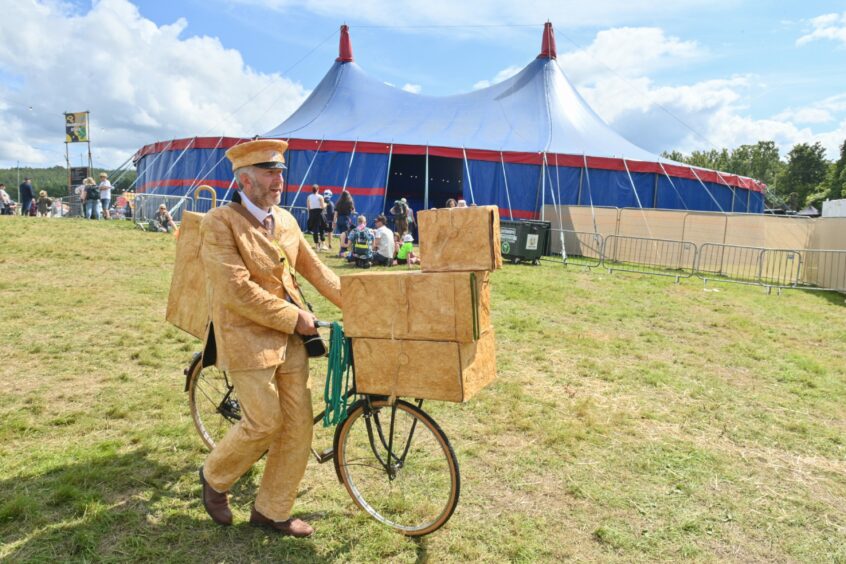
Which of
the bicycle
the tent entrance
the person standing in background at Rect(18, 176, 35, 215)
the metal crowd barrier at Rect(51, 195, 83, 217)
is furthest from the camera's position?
the tent entrance

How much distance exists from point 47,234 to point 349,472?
13543mm

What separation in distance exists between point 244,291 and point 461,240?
1.09 meters

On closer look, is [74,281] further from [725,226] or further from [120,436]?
[725,226]

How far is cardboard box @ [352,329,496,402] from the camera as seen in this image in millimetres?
2750

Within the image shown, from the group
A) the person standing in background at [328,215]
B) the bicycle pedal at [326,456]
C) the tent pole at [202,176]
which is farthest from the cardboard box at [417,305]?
the tent pole at [202,176]

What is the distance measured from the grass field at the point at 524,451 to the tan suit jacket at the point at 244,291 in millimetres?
1045

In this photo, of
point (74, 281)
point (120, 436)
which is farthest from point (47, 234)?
point (120, 436)

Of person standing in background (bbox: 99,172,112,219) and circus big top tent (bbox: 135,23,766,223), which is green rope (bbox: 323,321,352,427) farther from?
person standing in background (bbox: 99,172,112,219)

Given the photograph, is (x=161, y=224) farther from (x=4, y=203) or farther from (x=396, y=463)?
(x=396, y=463)

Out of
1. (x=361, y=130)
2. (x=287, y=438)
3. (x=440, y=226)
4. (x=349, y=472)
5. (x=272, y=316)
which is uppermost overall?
(x=361, y=130)

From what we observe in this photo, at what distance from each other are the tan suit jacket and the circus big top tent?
1646 centimetres

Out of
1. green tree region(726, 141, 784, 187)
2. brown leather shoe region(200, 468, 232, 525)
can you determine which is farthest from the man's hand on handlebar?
green tree region(726, 141, 784, 187)

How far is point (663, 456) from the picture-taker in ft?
13.8

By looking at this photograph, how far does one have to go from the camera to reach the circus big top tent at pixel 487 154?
19.7 meters
